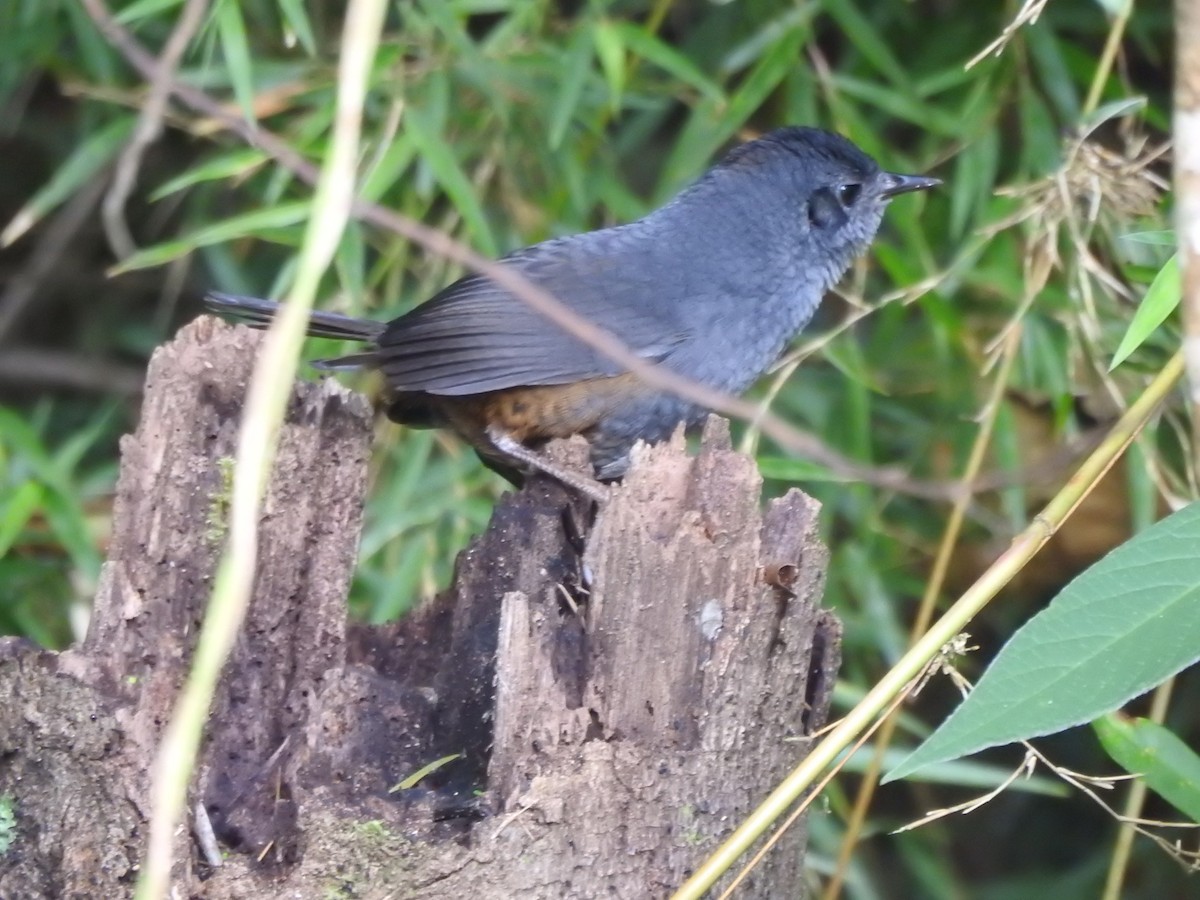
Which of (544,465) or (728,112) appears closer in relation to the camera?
(544,465)

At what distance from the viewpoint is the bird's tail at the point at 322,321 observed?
116 inches

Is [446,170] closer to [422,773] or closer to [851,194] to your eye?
[851,194]

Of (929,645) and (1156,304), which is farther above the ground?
(1156,304)

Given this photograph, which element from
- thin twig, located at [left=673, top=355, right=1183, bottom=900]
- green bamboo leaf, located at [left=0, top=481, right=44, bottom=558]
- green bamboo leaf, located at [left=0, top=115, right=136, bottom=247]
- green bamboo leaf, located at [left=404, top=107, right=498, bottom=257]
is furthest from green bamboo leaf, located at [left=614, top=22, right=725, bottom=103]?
green bamboo leaf, located at [left=0, top=481, right=44, bottom=558]

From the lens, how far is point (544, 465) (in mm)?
2725

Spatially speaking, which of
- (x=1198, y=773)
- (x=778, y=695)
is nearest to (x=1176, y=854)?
(x=1198, y=773)

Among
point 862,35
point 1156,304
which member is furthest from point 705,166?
point 1156,304

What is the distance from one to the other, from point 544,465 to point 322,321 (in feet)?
2.15

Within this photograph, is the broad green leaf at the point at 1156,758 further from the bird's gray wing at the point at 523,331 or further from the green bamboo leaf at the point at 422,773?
the bird's gray wing at the point at 523,331

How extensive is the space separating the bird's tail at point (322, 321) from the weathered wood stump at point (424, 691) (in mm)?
620

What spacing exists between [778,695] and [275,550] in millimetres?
754

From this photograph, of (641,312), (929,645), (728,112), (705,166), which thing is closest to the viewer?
(929,645)

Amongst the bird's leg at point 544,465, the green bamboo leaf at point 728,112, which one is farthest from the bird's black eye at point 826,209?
the bird's leg at point 544,465

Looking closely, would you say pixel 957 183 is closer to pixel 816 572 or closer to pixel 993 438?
pixel 993 438
